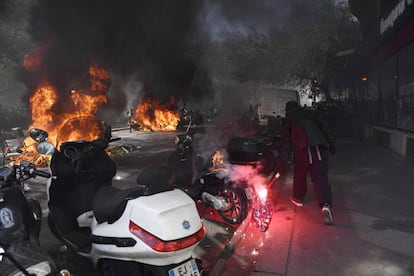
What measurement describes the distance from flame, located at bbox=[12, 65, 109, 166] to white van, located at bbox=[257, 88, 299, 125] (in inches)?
320

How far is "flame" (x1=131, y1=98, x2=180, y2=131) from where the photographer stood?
19.3 m

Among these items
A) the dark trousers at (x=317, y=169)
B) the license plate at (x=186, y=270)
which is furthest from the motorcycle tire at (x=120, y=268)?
the dark trousers at (x=317, y=169)

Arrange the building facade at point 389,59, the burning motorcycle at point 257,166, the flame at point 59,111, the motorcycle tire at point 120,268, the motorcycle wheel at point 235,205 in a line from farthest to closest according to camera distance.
Answer: the flame at point 59,111, the building facade at point 389,59, the motorcycle wheel at point 235,205, the burning motorcycle at point 257,166, the motorcycle tire at point 120,268

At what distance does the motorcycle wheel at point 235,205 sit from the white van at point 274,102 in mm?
12650

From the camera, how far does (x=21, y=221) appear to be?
8.04 ft

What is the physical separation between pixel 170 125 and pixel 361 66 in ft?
35.6

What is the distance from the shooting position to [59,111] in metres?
11.9

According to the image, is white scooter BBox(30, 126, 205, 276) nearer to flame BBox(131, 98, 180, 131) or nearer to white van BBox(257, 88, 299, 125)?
white van BBox(257, 88, 299, 125)

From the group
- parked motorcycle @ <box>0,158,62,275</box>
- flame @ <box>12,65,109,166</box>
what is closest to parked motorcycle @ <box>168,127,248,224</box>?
parked motorcycle @ <box>0,158,62,275</box>

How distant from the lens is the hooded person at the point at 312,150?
4711 mm

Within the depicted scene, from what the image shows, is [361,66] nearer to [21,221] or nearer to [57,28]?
[57,28]

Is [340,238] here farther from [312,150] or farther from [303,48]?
[303,48]

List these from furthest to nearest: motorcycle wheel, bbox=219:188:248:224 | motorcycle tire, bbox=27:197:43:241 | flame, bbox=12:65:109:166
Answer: flame, bbox=12:65:109:166
motorcycle wheel, bbox=219:188:248:224
motorcycle tire, bbox=27:197:43:241

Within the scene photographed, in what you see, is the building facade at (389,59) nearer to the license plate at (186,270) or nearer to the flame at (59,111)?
the license plate at (186,270)
